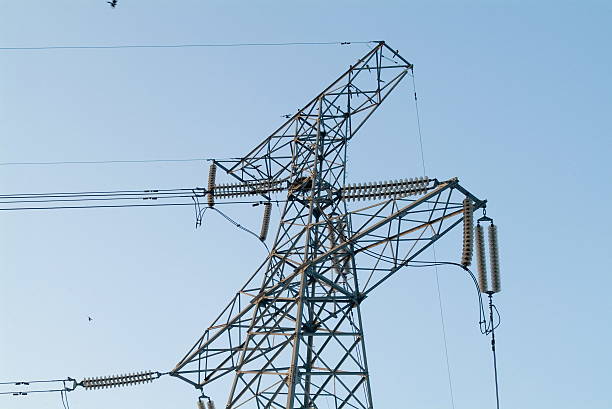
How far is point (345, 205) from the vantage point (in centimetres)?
3284

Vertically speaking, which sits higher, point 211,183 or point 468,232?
point 211,183

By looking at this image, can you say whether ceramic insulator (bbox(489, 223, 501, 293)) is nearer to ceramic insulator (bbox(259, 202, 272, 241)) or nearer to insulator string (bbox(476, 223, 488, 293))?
insulator string (bbox(476, 223, 488, 293))

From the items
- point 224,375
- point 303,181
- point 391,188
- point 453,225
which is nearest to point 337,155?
point 303,181

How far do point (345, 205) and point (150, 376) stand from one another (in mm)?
8676

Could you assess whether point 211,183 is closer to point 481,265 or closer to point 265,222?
point 265,222

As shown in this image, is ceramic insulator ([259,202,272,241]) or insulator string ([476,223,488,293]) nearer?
insulator string ([476,223,488,293])

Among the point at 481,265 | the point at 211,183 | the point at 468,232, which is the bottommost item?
the point at 481,265

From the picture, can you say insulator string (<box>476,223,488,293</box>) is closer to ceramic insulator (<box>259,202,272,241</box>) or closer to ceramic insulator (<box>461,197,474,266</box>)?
ceramic insulator (<box>461,197,474,266</box>)

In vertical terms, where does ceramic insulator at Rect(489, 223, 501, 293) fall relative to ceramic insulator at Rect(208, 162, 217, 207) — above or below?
below

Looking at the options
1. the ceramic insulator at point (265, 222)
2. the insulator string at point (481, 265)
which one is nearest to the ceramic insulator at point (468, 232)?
the insulator string at point (481, 265)

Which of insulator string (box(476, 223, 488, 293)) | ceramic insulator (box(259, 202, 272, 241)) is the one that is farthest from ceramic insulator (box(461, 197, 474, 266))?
ceramic insulator (box(259, 202, 272, 241))

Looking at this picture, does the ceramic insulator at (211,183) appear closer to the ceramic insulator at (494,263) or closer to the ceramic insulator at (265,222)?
the ceramic insulator at (265,222)

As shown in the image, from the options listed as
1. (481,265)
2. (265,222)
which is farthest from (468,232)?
(265,222)

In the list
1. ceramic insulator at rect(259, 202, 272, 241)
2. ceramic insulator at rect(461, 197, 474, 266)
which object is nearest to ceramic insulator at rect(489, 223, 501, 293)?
ceramic insulator at rect(461, 197, 474, 266)
